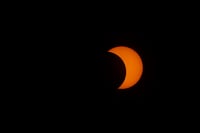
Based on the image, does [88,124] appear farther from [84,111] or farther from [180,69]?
[180,69]

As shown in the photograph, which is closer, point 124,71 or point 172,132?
point 124,71

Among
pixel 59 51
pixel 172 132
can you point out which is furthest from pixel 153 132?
pixel 59 51

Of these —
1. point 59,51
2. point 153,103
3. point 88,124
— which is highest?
point 59,51

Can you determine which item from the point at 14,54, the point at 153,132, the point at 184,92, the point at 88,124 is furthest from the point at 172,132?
the point at 14,54

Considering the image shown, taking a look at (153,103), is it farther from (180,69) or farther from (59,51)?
(59,51)

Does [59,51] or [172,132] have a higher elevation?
[59,51]

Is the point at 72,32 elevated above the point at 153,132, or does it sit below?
above
